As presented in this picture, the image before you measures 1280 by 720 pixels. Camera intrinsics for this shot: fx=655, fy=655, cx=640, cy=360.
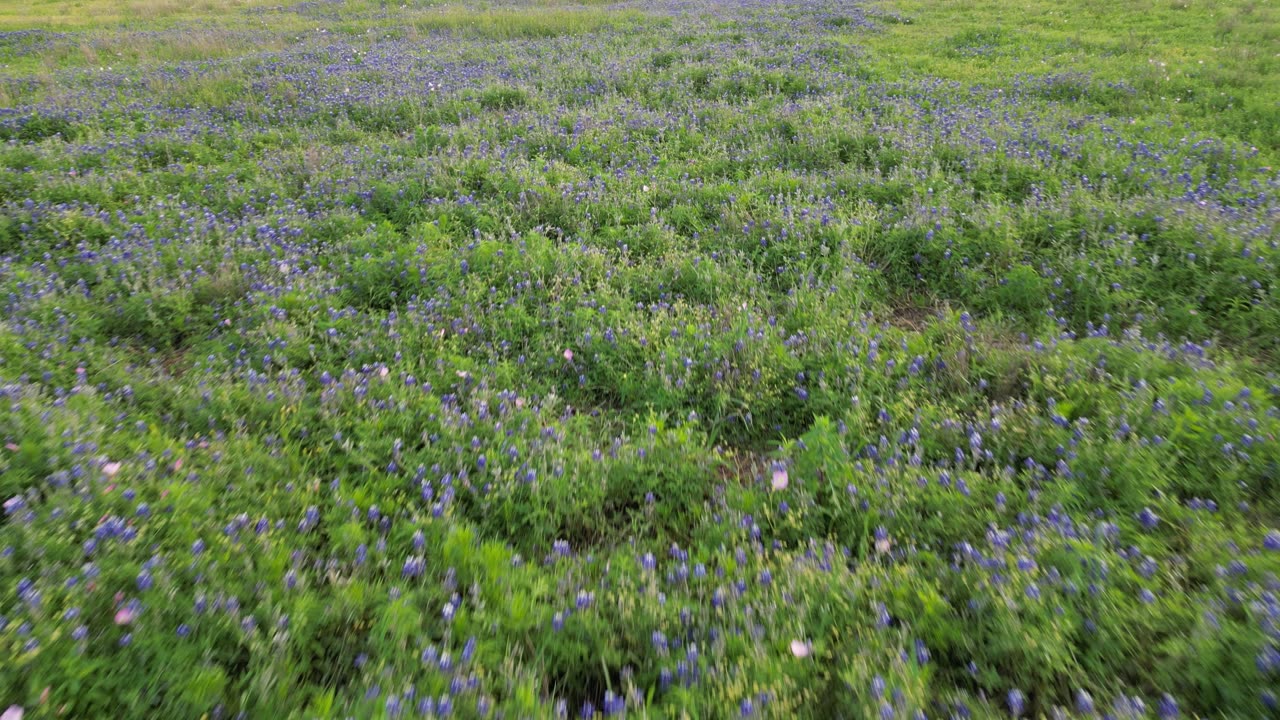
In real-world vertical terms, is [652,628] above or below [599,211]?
below

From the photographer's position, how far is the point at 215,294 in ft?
16.9

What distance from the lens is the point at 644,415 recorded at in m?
4.28

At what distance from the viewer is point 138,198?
21.8 feet

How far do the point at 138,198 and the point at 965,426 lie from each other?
7.80 meters

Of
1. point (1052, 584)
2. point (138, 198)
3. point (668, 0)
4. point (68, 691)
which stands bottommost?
point (1052, 584)

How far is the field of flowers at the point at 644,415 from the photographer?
96.8 inches

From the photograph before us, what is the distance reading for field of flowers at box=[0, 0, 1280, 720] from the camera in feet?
8.07

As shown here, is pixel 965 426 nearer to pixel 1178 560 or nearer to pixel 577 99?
pixel 1178 560

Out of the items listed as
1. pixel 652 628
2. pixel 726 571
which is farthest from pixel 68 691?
pixel 726 571

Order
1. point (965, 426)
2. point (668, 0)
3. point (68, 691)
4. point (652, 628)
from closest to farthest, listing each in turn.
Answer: point (68, 691), point (652, 628), point (965, 426), point (668, 0)

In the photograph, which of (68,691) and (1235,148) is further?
(1235,148)

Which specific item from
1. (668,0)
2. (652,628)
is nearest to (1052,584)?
(652,628)

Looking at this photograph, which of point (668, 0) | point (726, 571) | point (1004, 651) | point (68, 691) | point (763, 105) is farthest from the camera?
point (668, 0)

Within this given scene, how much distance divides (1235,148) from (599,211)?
7531 mm
